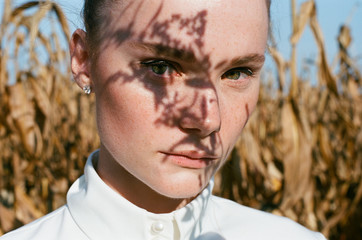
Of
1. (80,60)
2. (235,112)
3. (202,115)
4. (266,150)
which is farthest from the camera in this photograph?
(266,150)

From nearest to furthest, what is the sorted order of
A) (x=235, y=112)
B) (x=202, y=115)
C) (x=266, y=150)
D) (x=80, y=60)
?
(x=202, y=115)
(x=235, y=112)
(x=80, y=60)
(x=266, y=150)

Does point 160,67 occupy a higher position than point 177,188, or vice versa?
point 160,67

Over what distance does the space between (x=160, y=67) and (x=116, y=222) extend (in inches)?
13.0

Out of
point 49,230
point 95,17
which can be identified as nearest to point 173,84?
point 95,17

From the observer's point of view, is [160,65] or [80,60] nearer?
[160,65]

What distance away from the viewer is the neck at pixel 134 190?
40.0 inches

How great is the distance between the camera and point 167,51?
0.86 metres

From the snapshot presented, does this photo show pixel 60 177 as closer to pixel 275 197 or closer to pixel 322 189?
pixel 275 197

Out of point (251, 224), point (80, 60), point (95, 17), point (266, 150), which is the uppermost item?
point (95, 17)

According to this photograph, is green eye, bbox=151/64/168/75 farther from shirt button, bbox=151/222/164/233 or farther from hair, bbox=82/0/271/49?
shirt button, bbox=151/222/164/233

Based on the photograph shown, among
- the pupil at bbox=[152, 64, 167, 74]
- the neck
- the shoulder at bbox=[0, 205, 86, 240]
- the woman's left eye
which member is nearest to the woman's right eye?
the pupil at bbox=[152, 64, 167, 74]

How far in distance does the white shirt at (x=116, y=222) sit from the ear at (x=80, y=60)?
186 mm

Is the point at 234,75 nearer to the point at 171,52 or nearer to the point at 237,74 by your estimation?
the point at 237,74

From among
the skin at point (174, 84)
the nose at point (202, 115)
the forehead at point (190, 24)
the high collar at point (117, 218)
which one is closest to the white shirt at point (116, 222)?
the high collar at point (117, 218)
